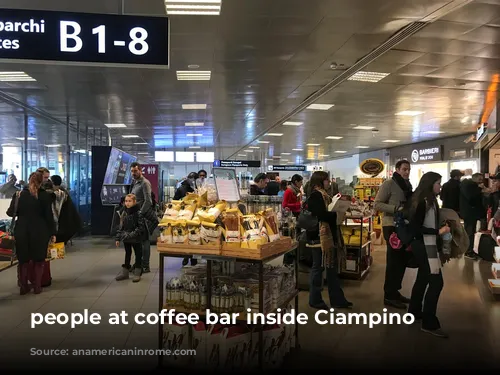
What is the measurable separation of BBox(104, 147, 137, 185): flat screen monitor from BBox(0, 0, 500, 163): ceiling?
106cm

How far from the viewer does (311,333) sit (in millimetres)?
3617

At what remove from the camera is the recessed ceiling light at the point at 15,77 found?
6.67m

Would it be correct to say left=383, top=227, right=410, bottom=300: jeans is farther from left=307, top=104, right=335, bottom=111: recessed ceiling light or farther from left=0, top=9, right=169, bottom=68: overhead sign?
left=307, top=104, right=335, bottom=111: recessed ceiling light

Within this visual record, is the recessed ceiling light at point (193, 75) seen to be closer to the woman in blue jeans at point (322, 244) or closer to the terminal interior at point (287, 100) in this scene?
the terminal interior at point (287, 100)

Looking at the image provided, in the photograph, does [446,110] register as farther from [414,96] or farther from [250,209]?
[250,209]

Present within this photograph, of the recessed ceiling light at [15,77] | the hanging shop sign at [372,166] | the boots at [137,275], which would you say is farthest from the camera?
the hanging shop sign at [372,166]

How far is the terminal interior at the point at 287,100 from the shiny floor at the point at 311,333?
0.02m

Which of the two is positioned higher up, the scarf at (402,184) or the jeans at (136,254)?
Result: the scarf at (402,184)

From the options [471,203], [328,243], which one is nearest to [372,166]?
[471,203]

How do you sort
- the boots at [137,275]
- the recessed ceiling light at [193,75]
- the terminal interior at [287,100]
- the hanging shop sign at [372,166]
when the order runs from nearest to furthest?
the terminal interior at [287,100] < the boots at [137,275] < the recessed ceiling light at [193,75] < the hanging shop sign at [372,166]

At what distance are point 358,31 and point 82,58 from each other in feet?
10.6

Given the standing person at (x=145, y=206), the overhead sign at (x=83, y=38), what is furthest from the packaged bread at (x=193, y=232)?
the standing person at (x=145, y=206)

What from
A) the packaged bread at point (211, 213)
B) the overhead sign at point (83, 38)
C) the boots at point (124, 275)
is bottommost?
the boots at point (124, 275)

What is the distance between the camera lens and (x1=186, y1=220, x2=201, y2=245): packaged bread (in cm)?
276
